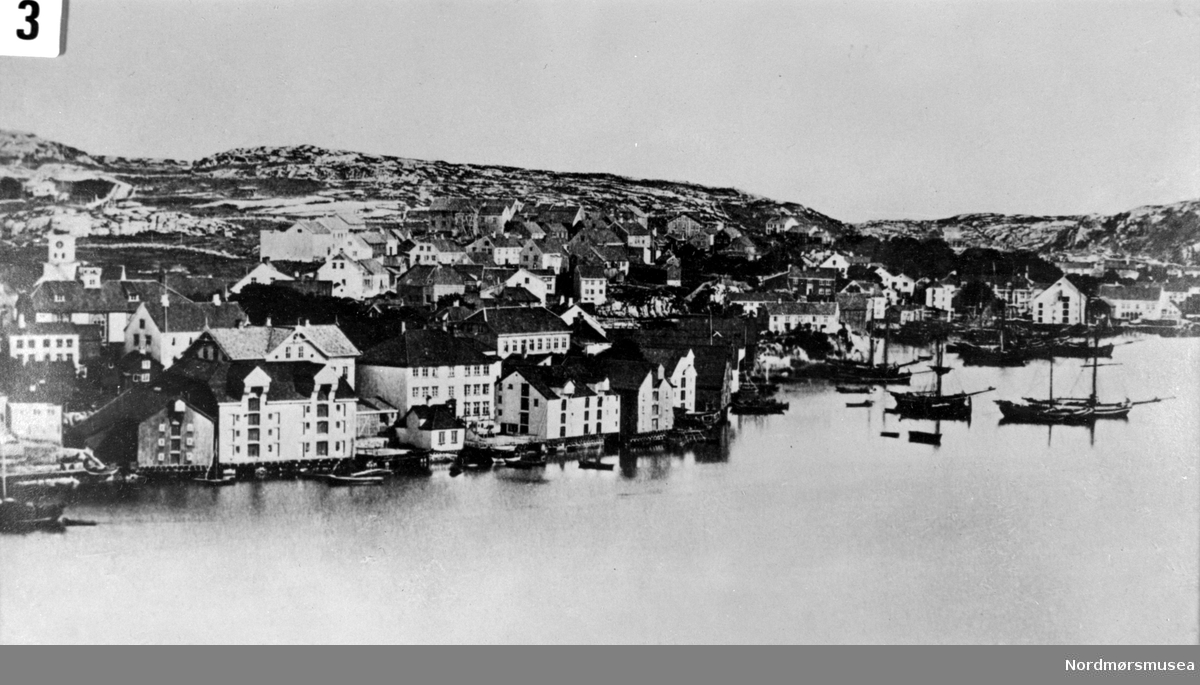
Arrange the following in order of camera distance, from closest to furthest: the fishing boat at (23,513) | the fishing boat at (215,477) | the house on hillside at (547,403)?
the fishing boat at (23,513) → the fishing boat at (215,477) → the house on hillside at (547,403)

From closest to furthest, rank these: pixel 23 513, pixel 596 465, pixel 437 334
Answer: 1. pixel 23 513
2. pixel 437 334
3. pixel 596 465

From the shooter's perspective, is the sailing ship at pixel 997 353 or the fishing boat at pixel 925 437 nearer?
the fishing boat at pixel 925 437

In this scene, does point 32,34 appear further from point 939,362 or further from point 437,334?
point 939,362

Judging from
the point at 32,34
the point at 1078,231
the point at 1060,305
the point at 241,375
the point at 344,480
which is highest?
the point at 32,34

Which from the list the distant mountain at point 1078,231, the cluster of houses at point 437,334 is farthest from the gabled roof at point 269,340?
the distant mountain at point 1078,231

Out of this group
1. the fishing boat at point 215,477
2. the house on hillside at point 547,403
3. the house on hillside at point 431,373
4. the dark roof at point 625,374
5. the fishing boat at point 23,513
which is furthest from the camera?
the dark roof at point 625,374

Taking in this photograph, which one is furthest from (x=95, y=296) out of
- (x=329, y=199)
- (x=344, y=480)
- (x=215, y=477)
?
(x=344, y=480)

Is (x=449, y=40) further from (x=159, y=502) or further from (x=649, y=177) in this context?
(x=159, y=502)

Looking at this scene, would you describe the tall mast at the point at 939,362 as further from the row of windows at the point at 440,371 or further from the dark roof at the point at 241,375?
the dark roof at the point at 241,375
